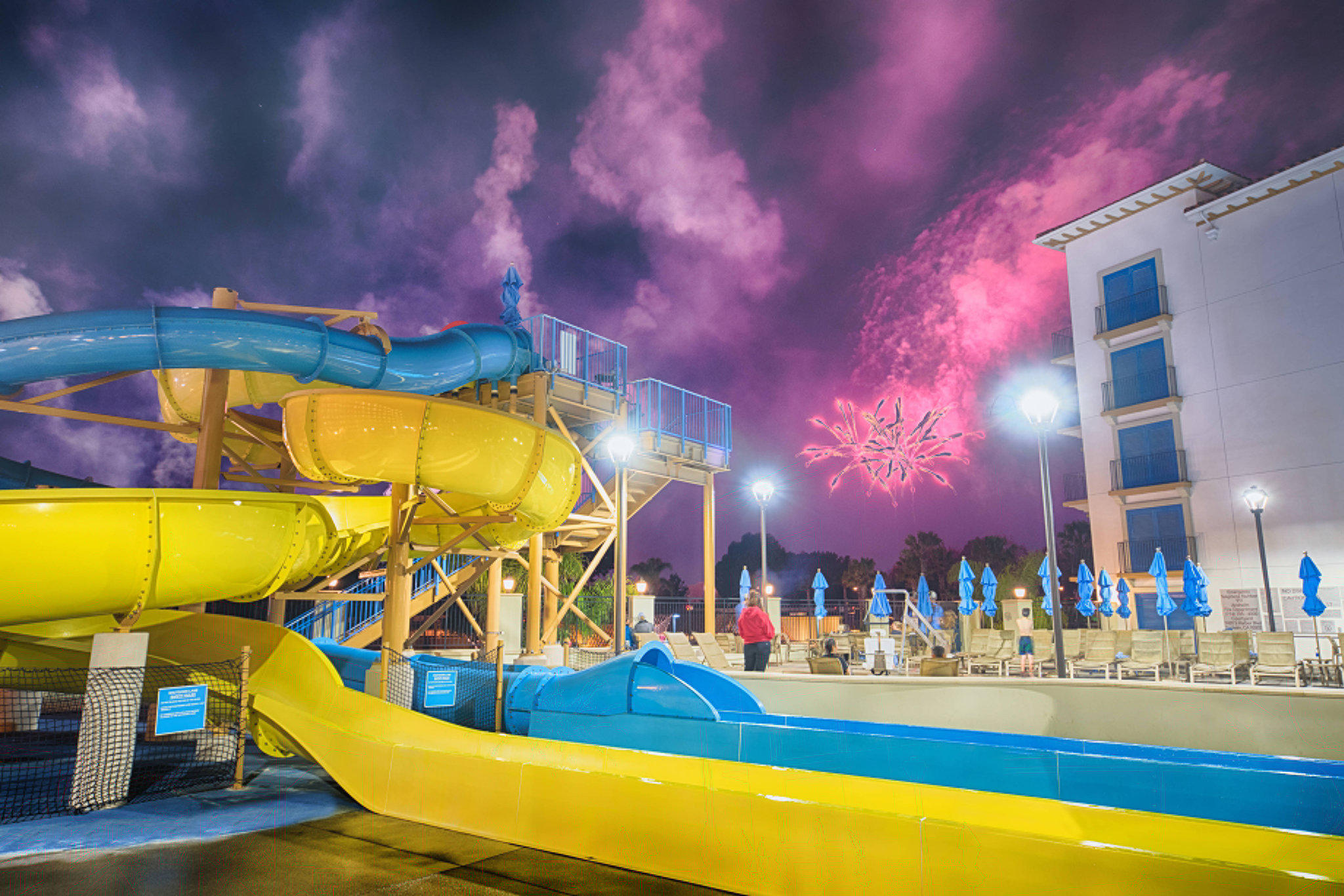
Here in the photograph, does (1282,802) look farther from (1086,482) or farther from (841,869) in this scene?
(1086,482)

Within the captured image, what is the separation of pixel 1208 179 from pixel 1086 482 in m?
12.0

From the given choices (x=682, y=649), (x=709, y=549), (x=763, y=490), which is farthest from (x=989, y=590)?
(x=682, y=649)

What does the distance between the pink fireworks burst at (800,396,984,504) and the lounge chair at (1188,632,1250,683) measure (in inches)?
473

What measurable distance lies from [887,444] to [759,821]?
2559cm

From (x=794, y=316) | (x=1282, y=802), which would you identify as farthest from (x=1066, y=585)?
(x=1282, y=802)

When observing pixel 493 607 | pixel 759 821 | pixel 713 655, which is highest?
pixel 493 607

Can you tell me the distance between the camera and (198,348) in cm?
888

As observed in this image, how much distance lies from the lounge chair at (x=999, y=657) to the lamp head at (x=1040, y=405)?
7486 mm

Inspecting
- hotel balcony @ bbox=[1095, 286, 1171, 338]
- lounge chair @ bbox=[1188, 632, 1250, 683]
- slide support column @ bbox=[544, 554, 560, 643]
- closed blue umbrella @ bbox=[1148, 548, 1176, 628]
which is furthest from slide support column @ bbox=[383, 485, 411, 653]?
hotel balcony @ bbox=[1095, 286, 1171, 338]

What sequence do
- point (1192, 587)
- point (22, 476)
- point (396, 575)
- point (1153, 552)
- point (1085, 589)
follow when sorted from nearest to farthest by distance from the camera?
point (396, 575) → point (22, 476) → point (1192, 587) → point (1085, 589) → point (1153, 552)

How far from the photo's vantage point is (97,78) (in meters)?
36.3

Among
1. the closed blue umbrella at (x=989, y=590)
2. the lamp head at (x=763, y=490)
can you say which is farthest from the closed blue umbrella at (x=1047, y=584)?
the lamp head at (x=763, y=490)

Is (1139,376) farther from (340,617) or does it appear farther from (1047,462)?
(340,617)

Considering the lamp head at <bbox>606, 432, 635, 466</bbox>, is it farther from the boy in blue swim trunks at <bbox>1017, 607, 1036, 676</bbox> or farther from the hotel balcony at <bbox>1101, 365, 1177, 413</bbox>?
the hotel balcony at <bbox>1101, 365, 1177, 413</bbox>
